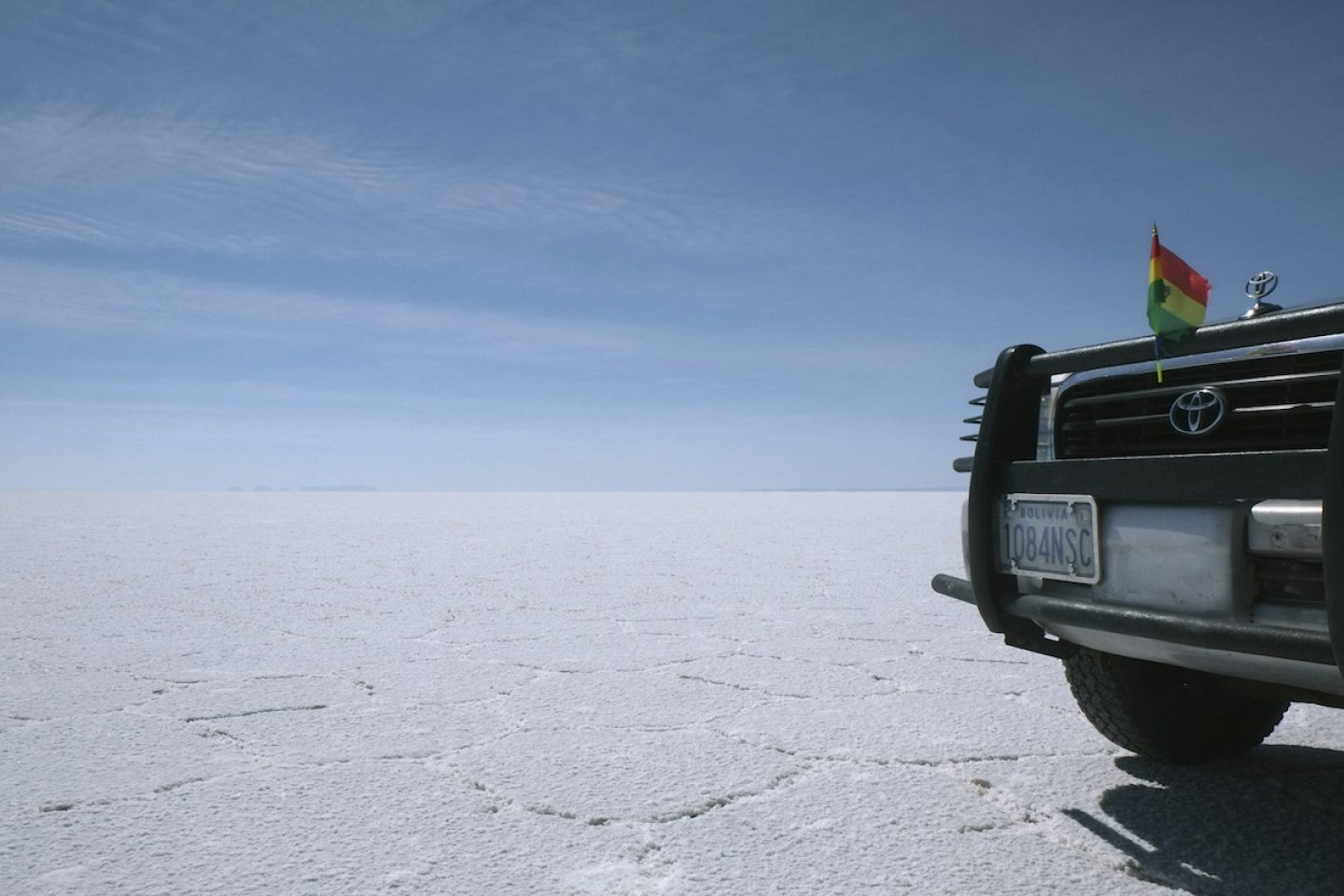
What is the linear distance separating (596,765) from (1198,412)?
169cm

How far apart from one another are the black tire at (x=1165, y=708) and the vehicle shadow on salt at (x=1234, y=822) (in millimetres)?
59

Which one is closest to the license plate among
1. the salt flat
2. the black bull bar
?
the black bull bar

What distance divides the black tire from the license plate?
45 cm

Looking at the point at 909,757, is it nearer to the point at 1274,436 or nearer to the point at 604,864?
the point at 604,864

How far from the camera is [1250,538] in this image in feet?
5.68

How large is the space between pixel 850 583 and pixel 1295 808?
4637 mm

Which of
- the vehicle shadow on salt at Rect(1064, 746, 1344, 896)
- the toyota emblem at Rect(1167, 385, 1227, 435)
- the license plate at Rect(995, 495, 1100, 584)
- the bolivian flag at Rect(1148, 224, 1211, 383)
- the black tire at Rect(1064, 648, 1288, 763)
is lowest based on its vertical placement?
the vehicle shadow on salt at Rect(1064, 746, 1344, 896)

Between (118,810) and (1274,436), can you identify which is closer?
(1274,436)

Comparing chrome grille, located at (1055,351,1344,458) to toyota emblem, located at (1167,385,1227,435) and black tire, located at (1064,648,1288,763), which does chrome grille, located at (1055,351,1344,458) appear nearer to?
toyota emblem, located at (1167,385,1227,435)

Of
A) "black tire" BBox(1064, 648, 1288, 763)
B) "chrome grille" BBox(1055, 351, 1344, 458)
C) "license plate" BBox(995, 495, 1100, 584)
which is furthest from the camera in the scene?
"black tire" BBox(1064, 648, 1288, 763)

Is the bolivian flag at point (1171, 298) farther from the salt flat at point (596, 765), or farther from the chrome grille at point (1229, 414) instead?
the salt flat at point (596, 765)

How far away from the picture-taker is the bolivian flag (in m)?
1.97

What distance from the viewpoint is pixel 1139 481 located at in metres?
1.94

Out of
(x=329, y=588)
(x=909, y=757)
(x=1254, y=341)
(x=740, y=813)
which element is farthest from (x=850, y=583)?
(x=1254, y=341)
